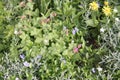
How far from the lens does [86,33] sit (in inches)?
132

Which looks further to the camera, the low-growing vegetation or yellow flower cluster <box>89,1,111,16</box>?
yellow flower cluster <box>89,1,111,16</box>

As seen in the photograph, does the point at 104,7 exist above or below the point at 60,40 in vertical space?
above

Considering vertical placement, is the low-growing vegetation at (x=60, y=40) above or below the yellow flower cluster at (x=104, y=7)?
below

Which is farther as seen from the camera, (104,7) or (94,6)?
(94,6)

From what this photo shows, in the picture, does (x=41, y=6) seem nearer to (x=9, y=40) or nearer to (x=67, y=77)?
(x=9, y=40)

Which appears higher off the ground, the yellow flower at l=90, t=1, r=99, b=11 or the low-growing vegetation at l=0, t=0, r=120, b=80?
the yellow flower at l=90, t=1, r=99, b=11

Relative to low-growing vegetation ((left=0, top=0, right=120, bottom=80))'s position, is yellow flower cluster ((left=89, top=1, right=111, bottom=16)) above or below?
above

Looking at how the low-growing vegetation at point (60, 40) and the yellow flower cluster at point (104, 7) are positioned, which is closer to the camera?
the low-growing vegetation at point (60, 40)

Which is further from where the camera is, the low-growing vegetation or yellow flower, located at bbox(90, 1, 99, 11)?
yellow flower, located at bbox(90, 1, 99, 11)

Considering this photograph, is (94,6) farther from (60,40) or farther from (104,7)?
(60,40)

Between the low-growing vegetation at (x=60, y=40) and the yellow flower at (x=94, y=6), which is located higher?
the yellow flower at (x=94, y=6)

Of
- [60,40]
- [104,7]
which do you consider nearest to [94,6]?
[104,7]

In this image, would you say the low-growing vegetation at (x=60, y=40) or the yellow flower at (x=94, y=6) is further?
the yellow flower at (x=94, y=6)

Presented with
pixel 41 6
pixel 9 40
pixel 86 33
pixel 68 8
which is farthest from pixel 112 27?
pixel 9 40
